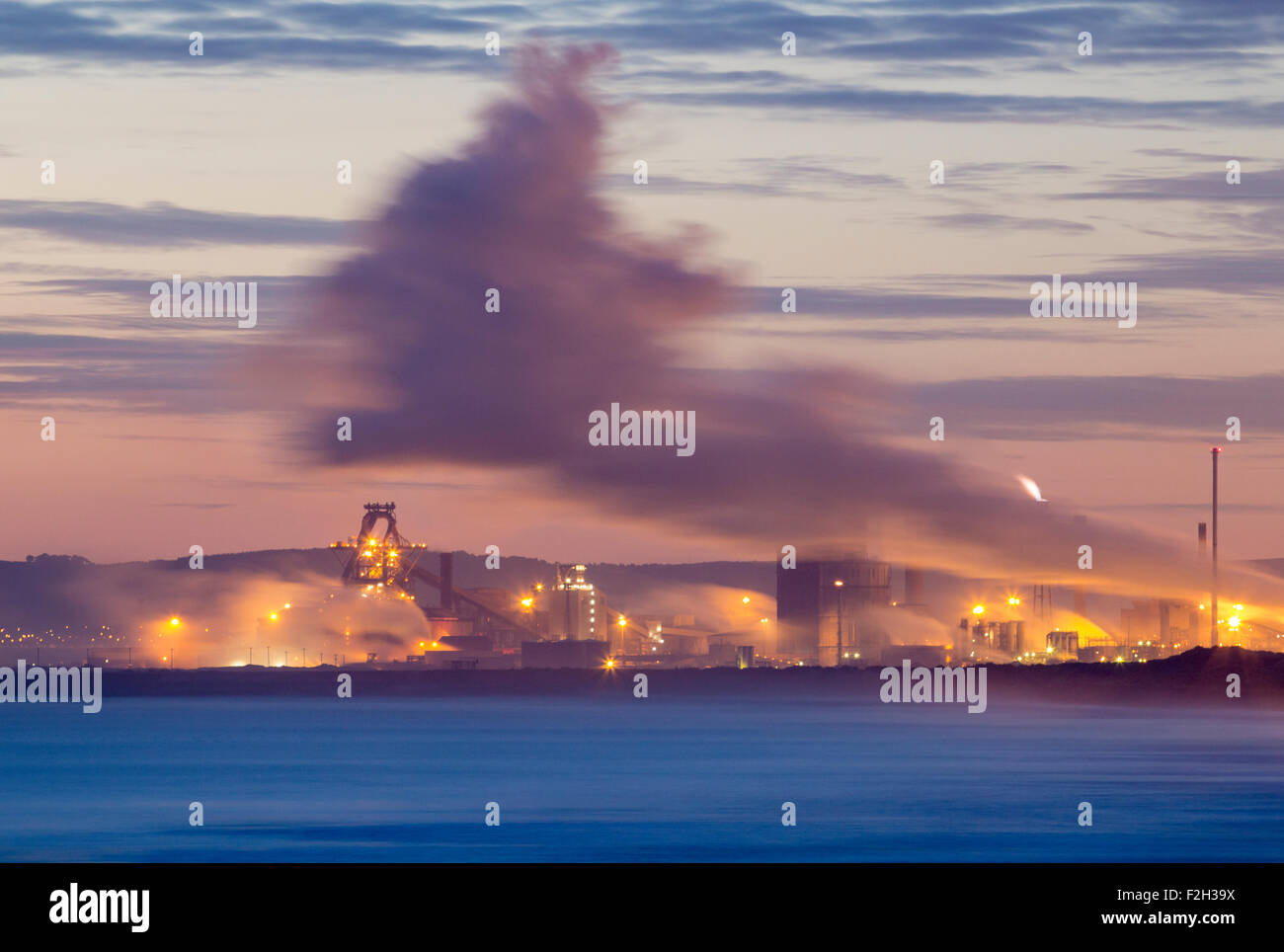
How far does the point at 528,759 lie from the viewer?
111812 millimetres

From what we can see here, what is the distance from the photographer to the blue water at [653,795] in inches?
2405

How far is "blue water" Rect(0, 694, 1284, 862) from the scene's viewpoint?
61.1m

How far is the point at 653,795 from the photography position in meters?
83.1
